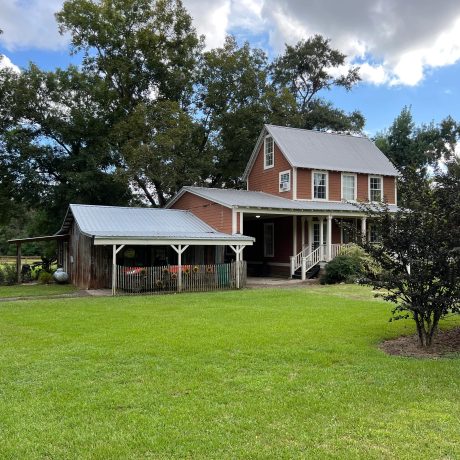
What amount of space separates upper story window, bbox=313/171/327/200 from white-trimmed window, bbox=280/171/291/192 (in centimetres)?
147

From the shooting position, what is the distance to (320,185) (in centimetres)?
2509

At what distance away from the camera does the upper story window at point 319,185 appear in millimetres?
24984

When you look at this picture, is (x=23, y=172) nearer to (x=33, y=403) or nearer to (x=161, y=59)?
(x=161, y=59)

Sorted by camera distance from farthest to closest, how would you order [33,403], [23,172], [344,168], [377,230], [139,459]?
1. [23,172]
2. [344,168]
3. [377,230]
4. [33,403]
5. [139,459]

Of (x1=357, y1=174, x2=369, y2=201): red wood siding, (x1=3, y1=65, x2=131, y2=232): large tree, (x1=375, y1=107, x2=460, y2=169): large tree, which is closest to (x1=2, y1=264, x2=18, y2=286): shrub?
(x1=3, y1=65, x2=131, y2=232): large tree

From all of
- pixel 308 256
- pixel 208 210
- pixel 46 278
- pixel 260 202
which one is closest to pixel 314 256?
pixel 308 256

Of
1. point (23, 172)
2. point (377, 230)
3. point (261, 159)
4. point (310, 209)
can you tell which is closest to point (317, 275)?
point (310, 209)

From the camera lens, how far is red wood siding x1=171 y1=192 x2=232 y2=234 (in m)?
21.3

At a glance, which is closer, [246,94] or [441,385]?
[441,385]

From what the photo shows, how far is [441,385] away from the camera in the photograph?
5867 millimetres

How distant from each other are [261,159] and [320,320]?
18.0 metres

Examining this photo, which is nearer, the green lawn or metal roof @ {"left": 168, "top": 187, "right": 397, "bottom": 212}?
the green lawn

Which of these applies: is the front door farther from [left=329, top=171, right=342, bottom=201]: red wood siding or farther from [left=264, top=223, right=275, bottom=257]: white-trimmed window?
[left=264, top=223, right=275, bottom=257]: white-trimmed window

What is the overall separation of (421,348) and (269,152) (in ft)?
65.1
